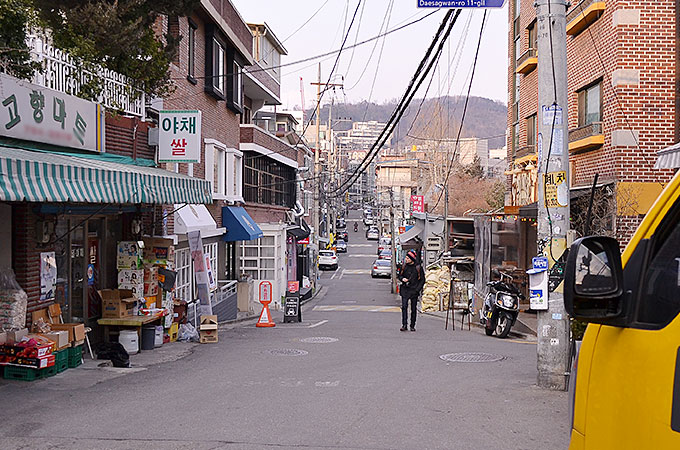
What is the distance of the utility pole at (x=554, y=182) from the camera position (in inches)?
360

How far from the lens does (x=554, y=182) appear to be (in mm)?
9133

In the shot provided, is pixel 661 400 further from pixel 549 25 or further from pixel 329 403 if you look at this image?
pixel 549 25

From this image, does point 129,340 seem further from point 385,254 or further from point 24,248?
point 385,254

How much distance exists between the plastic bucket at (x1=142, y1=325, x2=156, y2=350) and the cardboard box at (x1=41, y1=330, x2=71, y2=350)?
→ 10.1ft

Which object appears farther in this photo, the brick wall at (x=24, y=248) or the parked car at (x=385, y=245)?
the parked car at (x=385, y=245)

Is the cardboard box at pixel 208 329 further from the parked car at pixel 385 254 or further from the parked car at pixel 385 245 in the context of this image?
the parked car at pixel 385 245

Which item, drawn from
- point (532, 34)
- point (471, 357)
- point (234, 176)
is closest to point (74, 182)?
point (471, 357)

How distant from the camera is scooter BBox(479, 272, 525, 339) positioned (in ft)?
56.4

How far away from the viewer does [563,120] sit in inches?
363

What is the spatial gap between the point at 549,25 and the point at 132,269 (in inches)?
341

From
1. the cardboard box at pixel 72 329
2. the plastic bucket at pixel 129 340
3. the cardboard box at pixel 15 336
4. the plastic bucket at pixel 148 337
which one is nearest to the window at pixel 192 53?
the plastic bucket at pixel 148 337

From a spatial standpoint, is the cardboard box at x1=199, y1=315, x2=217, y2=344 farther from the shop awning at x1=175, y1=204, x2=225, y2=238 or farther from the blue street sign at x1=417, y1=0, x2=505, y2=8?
the blue street sign at x1=417, y1=0, x2=505, y2=8

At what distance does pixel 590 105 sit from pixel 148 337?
1187cm

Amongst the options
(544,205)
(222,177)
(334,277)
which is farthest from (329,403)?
(334,277)
